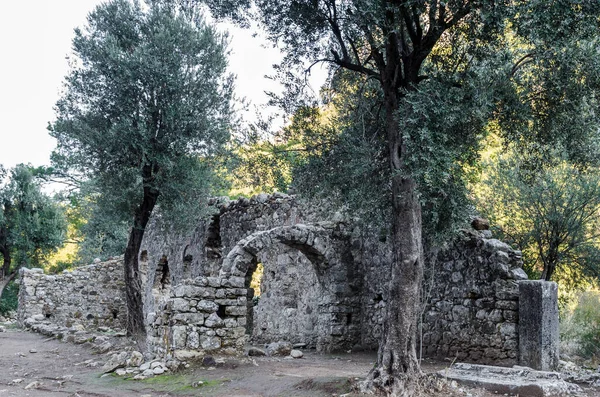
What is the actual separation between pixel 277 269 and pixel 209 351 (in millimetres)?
5959

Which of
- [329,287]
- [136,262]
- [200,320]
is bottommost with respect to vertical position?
[200,320]

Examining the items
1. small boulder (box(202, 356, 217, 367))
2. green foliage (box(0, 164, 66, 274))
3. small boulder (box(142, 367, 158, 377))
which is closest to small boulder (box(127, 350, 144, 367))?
Result: small boulder (box(142, 367, 158, 377))

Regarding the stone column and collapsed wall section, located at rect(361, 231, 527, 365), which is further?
collapsed wall section, located at rect(361, 231, 527, 365)

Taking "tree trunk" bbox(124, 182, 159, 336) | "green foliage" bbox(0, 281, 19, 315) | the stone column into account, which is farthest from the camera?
"green foliage" bbox(0, 281, 19, 315)

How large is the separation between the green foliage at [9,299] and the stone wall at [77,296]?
283 inches

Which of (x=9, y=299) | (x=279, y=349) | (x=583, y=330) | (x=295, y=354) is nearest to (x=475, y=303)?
(x=295, y=354)

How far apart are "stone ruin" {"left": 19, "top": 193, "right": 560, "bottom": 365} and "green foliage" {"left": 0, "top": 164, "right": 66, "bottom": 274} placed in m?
4.95

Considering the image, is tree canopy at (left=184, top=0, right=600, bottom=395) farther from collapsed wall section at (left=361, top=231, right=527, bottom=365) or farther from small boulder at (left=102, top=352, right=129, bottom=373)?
small boulder at (left=102, top=352, right=129, bottom=373)

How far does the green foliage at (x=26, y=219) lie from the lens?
2750 centimetres

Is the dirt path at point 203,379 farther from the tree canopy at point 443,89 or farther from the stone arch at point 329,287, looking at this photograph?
the tree canopy at point 443,89

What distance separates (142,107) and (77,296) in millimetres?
13133

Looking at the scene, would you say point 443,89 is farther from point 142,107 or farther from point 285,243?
point 142,107

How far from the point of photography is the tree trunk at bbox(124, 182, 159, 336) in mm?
14430

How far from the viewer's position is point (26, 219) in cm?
2762
